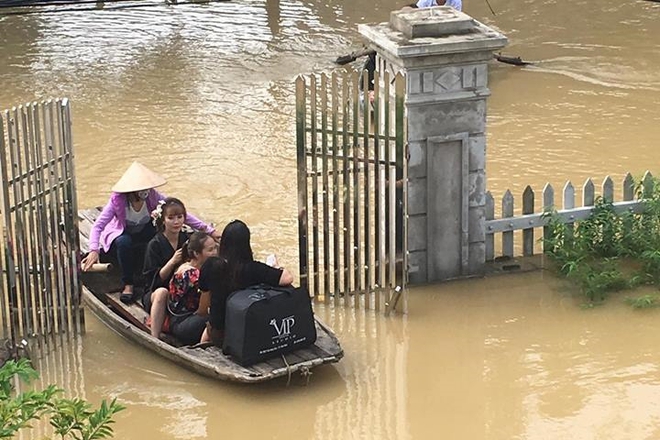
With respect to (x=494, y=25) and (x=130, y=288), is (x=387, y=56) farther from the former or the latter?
(x=494, y=25)

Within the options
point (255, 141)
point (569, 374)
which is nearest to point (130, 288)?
→ point (569, 374)

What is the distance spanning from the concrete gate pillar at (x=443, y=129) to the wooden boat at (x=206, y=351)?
5.11 ft

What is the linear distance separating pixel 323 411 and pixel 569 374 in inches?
66.4

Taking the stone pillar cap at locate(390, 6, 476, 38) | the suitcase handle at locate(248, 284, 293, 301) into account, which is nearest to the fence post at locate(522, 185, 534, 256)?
the stone pillar cap at locate(390, 6, 476, 38)

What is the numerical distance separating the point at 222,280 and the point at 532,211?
2944mm

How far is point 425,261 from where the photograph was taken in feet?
30.7

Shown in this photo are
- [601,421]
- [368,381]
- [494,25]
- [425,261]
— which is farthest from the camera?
[494,25]

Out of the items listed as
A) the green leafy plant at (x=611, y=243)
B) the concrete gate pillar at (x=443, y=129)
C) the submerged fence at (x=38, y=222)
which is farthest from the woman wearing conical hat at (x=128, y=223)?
the green leafy plant at (x=611, y=243)

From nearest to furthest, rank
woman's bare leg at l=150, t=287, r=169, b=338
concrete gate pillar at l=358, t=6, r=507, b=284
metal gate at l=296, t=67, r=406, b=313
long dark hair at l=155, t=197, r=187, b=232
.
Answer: woman's bare leg at l=150, t=287, r=169, b=338, long dark hair at l=155, t=197, r=187, b=232, metal gate at l=296, t=67, r=406, b=313, concrete gate pillar at l=358, t=6, r=507, b=284

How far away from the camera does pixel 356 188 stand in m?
8.83

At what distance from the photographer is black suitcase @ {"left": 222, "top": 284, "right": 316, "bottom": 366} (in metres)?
7.41

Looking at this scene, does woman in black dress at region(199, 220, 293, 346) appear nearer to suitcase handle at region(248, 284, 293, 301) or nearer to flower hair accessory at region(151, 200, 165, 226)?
suitcase handle at region(248, 284, 293, 301)

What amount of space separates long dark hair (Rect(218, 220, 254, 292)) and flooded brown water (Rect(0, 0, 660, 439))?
753mm

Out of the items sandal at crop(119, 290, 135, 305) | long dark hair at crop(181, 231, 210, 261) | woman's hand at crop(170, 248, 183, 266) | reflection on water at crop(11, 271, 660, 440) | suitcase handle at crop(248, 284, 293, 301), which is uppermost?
long dark hair at crop(181, 231, 210, 261)
